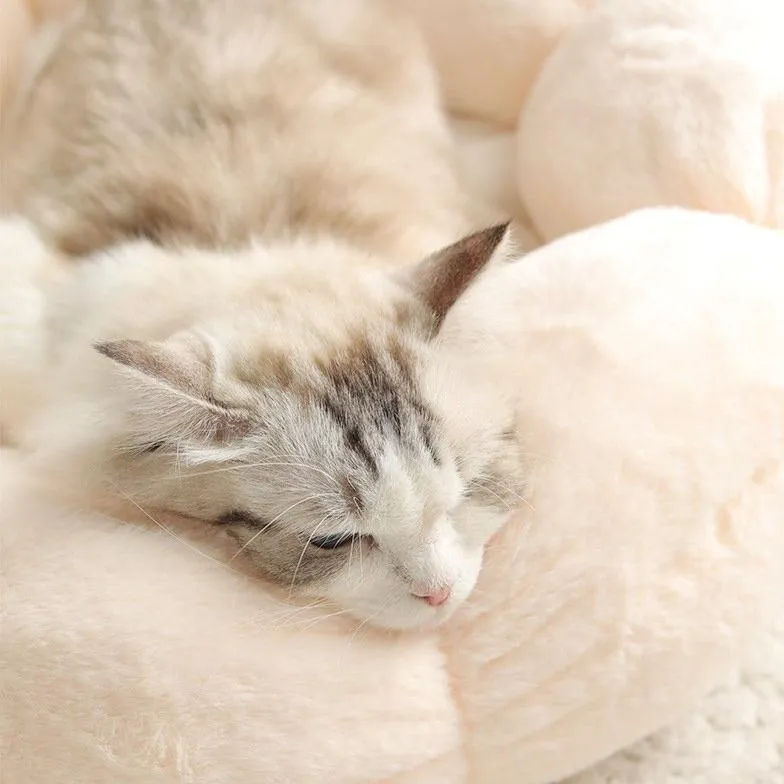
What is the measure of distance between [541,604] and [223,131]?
802mm

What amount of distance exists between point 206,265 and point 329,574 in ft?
1.39

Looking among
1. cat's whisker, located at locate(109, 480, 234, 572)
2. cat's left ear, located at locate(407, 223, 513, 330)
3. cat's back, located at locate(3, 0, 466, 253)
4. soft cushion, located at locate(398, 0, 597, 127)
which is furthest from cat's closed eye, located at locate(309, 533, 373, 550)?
soft cushion, located at locate(398, 0, 597, 127)

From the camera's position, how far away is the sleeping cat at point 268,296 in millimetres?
829

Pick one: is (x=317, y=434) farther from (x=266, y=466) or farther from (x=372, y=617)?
(x=372, y=617)

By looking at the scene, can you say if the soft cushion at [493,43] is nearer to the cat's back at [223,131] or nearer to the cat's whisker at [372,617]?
the cat's back at [223,131]

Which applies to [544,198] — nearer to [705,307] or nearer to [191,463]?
[705,307]

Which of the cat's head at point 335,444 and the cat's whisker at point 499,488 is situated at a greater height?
the cat's head at point 335,444

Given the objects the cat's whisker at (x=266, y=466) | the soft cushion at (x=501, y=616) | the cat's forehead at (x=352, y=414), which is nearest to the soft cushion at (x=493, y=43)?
the soft cushion at (x=501, y=616)

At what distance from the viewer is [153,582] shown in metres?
0.88

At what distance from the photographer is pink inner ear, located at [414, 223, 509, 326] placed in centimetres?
84

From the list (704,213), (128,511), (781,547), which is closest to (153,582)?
(128,511)

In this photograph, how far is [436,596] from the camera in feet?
2.76

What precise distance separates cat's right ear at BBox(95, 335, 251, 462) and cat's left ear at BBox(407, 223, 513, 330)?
0.23m

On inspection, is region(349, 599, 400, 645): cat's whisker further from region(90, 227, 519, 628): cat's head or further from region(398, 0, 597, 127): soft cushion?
region(398, 0, 597, 127): soft cushion
